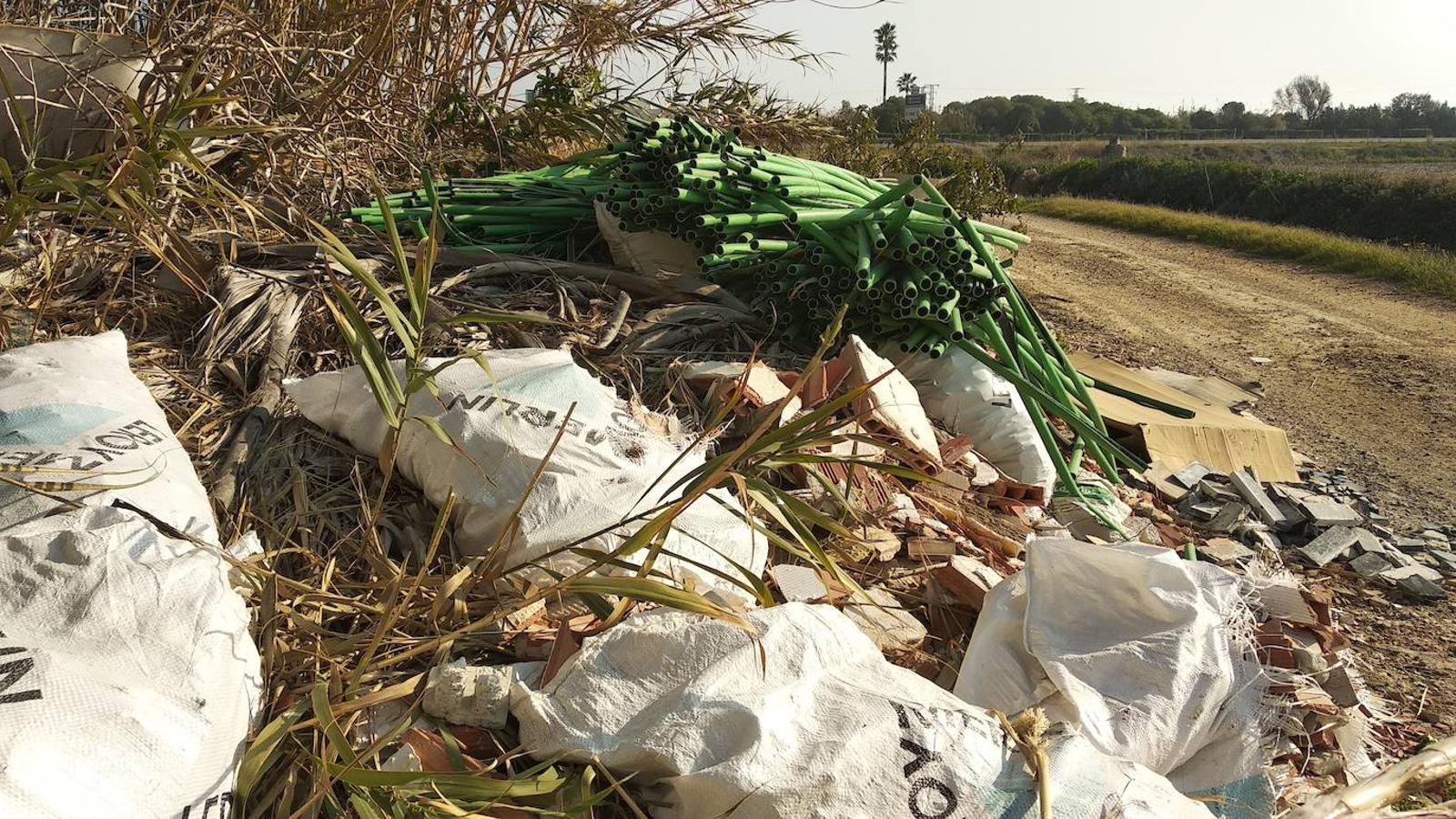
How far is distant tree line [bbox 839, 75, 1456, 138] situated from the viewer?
48.9m

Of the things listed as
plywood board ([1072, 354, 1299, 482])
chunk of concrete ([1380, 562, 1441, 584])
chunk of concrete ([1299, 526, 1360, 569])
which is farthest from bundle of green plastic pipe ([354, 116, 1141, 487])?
chunk of concrete ([1380, 562, 1441, 584])

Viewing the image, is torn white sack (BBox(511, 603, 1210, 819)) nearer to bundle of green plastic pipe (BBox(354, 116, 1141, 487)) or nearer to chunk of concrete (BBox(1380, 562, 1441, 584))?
bundle of green plastic pipe (BBox(354, 116, 1141, 487))

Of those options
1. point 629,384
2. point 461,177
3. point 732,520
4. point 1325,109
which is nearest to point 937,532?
point 732,520

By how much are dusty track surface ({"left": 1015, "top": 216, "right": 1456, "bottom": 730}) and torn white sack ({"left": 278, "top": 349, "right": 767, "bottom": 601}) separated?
2400mm

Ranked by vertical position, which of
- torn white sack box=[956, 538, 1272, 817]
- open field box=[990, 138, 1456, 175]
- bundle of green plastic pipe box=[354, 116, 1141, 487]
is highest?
open field box=[990, 138, 1456, 175]

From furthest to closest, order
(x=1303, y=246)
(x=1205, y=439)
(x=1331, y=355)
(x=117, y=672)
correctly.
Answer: (x=1303, y=246), (x=1331, y=355), (x=1205, y=439), (x=117, y=672)

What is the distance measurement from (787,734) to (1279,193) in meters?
22.9

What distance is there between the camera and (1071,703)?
1.78m

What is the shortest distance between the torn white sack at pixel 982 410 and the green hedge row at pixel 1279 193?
52.2ft

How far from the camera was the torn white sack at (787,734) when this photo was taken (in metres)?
1.39

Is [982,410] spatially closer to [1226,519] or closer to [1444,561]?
[1226,519]

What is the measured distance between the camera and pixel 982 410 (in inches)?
137

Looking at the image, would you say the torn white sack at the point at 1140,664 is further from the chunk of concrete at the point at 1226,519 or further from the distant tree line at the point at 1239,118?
the distant tree line at the point at 1239,118

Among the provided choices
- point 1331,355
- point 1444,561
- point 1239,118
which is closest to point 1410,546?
point 1444,561
